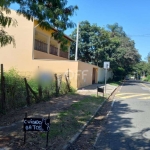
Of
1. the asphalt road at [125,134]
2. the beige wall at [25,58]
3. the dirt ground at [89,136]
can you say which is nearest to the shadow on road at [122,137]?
the asphalt road at [125,134]

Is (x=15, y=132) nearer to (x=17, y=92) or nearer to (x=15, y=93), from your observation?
(x=15, y=93)

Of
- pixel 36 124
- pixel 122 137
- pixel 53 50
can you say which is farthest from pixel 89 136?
pixel 53 50

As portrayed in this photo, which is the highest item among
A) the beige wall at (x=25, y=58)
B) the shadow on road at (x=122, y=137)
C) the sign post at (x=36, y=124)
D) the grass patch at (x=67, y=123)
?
the beige wall at (x=25, y=58)

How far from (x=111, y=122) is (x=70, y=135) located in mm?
2494

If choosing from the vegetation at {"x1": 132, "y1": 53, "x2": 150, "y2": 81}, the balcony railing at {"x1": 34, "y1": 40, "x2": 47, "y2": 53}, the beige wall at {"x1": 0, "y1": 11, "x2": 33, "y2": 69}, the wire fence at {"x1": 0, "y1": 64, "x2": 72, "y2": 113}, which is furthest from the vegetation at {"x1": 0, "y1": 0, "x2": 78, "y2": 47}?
the vegetation at {"x1": 132, "y1": 53, "x2": 150, "y2": 81}

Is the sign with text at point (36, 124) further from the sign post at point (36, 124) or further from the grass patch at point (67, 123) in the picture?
the grass patch at point (67, 123)

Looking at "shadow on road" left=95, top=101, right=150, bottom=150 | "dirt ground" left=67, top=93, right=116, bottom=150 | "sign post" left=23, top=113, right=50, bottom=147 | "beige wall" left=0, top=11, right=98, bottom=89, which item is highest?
"beige wall" left=0, top=11, right=98, bottom=89

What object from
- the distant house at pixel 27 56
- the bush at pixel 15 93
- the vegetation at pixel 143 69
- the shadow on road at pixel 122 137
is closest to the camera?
the shadow on road at pixel 122 137

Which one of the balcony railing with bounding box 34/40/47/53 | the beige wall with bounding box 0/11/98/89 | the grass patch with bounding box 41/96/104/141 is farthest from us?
the balcony railing with bounding box 34/40/47/53

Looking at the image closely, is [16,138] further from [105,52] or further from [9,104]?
[105,52]

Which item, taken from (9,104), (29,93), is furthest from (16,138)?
(29,93)

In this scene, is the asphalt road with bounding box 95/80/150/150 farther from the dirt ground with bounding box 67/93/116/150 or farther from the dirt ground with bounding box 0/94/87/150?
the dirt ground with bounding box 0/94/87/150

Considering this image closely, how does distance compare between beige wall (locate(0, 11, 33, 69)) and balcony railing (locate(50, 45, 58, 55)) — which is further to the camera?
balcony railing (locate(50, 45, 58, 55))

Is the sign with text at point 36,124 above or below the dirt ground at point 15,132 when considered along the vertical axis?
above
